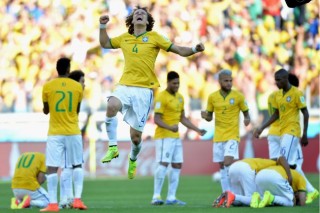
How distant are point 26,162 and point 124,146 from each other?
34.2ft

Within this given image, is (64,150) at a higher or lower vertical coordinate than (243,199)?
higher

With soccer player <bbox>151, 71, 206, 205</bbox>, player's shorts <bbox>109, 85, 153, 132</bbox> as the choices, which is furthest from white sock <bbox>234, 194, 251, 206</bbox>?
soccer player <bbox>151, 71, 206, 205</bbox>

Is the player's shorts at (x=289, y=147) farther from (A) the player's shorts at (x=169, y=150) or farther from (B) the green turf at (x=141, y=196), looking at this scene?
(A) the player's shorts at (x=169, y=150)

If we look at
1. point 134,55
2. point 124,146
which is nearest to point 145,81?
point 134,55

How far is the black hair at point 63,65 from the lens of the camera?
11578mm

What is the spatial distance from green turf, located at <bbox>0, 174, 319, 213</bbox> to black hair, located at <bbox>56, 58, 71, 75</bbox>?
192 cm

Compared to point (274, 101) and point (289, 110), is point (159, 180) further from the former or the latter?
point (289, 110)

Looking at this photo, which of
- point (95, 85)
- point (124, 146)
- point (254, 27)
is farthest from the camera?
point (254, 27)

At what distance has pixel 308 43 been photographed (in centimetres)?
2548

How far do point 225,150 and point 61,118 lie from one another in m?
3.26

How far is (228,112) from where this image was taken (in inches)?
552

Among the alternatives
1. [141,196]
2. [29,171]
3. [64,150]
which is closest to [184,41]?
[141,196]

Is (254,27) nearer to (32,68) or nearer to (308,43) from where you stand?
(308,43)

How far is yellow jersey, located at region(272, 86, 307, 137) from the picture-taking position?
1328cm
